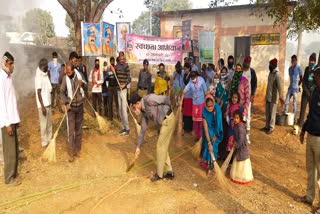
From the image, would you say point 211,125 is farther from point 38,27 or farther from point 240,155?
point 38,27

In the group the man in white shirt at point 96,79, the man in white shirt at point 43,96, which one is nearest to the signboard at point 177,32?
the man in white shirt at point 96,79

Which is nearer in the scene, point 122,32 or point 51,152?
point 51,152

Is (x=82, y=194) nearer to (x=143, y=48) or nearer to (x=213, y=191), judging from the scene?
(x=213, y=191)

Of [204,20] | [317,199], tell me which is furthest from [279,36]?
[317,199]

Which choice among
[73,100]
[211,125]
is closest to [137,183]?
[211,125]

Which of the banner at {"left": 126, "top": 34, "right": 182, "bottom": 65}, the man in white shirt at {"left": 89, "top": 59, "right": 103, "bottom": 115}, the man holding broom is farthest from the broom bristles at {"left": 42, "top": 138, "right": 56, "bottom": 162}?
the banner at {"left": 126, "top": 34, "right": 182, "bottom": 65}

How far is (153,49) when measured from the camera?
1071 cm

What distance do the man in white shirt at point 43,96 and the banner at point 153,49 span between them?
4.11 meters

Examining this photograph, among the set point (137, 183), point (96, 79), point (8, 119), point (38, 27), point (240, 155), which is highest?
point (38, 27)

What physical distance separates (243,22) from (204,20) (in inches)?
78.8

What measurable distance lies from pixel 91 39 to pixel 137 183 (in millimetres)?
4932

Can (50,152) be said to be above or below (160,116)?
below

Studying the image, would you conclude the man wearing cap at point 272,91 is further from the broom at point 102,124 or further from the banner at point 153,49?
the broom at point 102,124

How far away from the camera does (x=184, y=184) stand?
5285 mm
